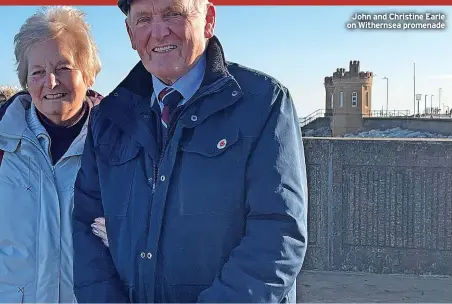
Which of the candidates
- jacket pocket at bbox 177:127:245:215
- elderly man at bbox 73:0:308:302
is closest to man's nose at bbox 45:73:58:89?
elderly man at bbox 73:0:308:302

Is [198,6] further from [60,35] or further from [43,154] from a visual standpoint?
[43,154]

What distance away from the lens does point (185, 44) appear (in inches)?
83.8

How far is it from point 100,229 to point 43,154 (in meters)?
0.52

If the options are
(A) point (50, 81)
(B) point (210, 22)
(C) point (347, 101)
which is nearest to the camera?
(B) point (210, 22)

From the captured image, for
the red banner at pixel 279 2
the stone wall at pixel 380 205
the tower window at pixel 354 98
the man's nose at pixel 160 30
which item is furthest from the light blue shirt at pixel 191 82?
the tower window at pixel 354 98

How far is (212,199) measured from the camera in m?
2.02

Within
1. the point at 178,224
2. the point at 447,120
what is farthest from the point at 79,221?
the point at 447,120

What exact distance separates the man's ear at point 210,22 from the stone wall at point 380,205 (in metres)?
3.42

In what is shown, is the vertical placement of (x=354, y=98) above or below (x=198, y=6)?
above

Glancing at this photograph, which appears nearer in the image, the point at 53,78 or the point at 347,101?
the point at 53,78

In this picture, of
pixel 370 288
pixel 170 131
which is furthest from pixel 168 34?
pixel 370 288

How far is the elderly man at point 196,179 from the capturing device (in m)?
2.00

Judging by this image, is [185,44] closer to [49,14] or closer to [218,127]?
[218,127]

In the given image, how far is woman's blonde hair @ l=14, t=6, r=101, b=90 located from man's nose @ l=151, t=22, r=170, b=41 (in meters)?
0.74
